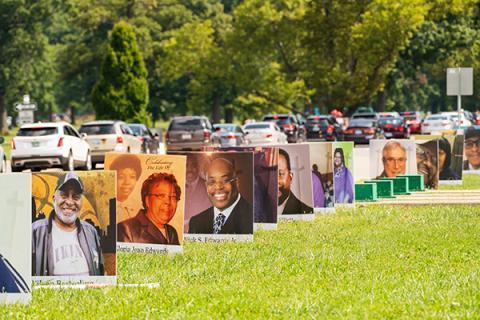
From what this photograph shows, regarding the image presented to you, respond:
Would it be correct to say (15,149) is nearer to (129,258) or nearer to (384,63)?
(129,258)

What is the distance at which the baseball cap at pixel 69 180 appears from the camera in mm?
12039

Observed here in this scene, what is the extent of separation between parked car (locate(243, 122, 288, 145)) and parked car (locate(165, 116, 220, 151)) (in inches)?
232

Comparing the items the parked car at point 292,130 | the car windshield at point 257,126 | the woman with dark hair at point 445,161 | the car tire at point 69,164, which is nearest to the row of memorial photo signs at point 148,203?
the woman with dark hair at point 445,161

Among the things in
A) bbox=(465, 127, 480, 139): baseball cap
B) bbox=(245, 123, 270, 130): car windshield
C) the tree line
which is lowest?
bbox=(465, 127, 480, 139): baseball cap

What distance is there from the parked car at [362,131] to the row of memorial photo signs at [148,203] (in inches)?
1621

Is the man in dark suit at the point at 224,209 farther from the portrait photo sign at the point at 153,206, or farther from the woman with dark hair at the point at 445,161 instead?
the woman with dark hair at the point at 445,161

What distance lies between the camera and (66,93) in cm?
11656

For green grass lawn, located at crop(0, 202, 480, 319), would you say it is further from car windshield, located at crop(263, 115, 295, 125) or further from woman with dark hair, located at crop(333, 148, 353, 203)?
car windshield, located at crop(263, 115, 295, 125)

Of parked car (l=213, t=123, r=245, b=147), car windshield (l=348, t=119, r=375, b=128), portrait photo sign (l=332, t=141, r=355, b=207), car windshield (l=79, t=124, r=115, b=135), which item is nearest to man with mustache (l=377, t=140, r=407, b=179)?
portrait photo sign (l=332, t=141, r=355, b=207)

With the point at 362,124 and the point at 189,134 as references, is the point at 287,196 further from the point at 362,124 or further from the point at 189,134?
the point at 362,124

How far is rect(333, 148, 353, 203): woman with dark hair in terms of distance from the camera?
21.3 meters

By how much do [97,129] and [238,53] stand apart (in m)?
39.8

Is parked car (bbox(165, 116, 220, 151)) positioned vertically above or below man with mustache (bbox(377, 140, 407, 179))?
above

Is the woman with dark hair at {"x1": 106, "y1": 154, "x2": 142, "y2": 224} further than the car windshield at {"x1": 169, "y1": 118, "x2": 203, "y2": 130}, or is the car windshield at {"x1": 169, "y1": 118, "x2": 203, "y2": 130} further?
the car windshield at {"x1": 169, "y1": 118, "x2": 203, "y2": 130}
